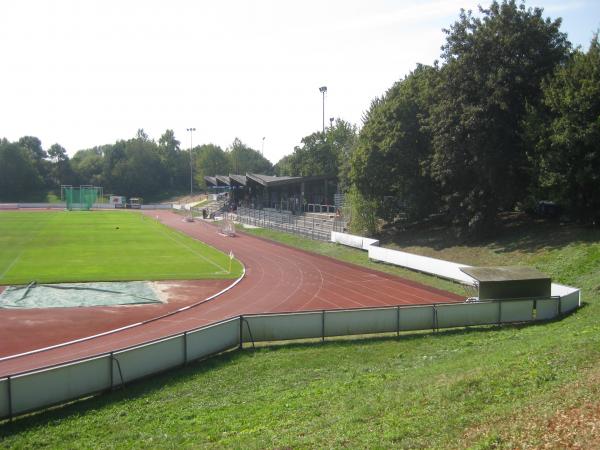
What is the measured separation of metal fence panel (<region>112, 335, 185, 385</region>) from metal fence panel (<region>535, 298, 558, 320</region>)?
14.2 meters

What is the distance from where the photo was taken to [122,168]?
138m

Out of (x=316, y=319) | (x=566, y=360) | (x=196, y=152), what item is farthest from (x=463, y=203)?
(x=196, y=152)

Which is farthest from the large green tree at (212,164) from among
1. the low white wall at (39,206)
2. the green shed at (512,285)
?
the green shed at (512,285)

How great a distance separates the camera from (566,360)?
39.7 feet

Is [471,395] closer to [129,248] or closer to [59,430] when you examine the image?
[59,430]

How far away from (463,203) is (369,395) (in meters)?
27.5

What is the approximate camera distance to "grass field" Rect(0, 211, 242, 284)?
104 ft

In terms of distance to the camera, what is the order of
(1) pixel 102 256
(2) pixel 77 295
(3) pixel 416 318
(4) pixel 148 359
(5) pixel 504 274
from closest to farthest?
(4) pixel 148 359, (3) pixel 416 318, (5) pixel 504 274, (2) pixel 77 295, (1) pixel 102 256

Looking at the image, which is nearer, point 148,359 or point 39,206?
point 148,359

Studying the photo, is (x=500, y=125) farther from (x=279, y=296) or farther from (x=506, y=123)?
(x=279, y=296)

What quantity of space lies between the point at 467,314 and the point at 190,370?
36.0 ft

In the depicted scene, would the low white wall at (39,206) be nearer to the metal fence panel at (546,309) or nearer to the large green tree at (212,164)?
the large green tree at (212,164)

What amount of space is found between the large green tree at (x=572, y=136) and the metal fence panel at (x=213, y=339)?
22.1m

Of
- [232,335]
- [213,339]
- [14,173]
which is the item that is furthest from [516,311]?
[14,173]
